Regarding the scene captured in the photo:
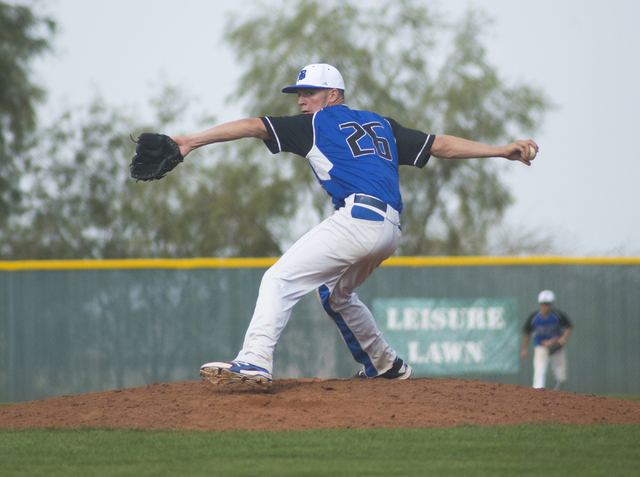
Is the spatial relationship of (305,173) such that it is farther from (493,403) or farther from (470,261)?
(493,403)

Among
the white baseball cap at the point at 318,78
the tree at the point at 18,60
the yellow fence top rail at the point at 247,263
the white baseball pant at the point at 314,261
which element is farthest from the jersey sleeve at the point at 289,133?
the tree at the point at 18,60

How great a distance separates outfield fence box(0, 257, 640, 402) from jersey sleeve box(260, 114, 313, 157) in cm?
677

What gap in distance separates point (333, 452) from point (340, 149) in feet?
5.77

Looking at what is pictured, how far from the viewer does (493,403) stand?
409 centimetres

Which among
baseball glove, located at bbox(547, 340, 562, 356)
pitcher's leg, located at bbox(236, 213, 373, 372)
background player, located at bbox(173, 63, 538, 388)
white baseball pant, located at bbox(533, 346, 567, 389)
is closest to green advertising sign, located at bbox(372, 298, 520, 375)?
white baseball pant, located at bbox(533, 346, 567, 389)

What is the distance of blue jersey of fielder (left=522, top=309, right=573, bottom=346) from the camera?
1007 centimetres

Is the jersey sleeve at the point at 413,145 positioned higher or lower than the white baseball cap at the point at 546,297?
higher

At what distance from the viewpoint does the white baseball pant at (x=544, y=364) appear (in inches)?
392

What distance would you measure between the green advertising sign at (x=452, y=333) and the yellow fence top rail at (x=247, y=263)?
0.59 meters

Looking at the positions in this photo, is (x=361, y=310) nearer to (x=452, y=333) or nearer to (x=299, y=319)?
(x=299, y=319)

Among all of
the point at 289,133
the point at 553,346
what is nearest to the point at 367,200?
the point at 289,133

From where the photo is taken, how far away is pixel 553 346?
994 cm

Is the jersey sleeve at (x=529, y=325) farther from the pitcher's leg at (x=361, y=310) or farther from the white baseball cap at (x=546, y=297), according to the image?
the pitcher's leg at (x=361, y=310)

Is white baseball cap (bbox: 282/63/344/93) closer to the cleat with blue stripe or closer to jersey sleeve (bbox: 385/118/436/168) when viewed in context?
jersey sleeve (bbox: 385/118/436/168)
